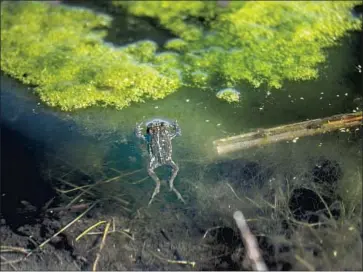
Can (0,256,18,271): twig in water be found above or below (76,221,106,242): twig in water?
below

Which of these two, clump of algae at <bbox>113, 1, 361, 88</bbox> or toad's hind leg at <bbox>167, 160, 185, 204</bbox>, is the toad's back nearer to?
toad's hind leg at <bbox>167, 160, 185, 204</bbox>

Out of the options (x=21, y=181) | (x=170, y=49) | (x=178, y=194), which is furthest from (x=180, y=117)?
(x=21, y=181)

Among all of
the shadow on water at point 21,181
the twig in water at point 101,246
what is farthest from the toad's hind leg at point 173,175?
the shadow on water at point 21,181

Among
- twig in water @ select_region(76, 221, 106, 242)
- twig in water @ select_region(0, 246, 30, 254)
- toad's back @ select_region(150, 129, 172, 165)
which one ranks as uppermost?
toad's back @ select_region(150, 129, 172, 165)

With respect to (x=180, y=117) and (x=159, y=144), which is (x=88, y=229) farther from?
(x=180, y=117)

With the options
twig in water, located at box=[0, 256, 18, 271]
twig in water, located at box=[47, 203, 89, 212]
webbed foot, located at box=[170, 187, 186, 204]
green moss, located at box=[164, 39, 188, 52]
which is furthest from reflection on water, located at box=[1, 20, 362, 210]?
twig in water, located at box=[0, 256, 18, 271]

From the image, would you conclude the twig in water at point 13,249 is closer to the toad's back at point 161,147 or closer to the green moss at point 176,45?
the toad's back at point 161,147
